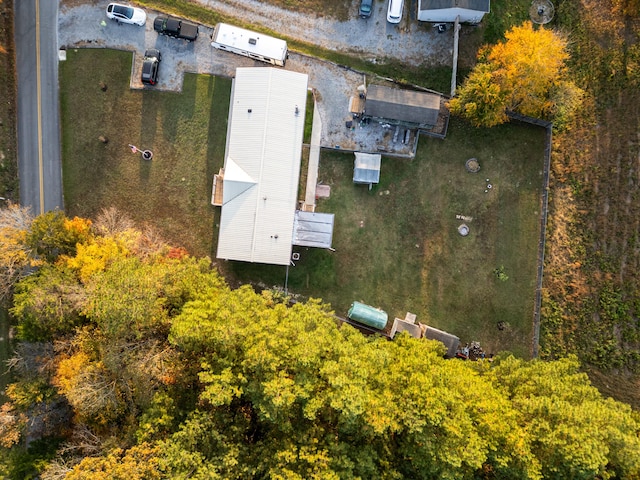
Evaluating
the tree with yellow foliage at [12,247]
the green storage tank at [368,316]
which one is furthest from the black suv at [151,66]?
the green storage tank at [368,316]

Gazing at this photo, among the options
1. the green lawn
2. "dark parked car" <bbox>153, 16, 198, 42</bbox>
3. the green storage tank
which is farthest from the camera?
the green lawn

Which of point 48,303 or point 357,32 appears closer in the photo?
point 48,303

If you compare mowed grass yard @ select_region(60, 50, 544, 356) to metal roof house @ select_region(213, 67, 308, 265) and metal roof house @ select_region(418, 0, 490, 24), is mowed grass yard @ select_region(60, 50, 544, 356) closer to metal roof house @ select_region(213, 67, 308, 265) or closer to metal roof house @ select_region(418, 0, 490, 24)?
metal roof house @ select_region(213, 67, 308, 265)

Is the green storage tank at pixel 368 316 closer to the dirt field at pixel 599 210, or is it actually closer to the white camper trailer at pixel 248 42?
the dirt field at pixel 599 210

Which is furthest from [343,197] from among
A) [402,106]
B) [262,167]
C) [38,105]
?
[38,105]

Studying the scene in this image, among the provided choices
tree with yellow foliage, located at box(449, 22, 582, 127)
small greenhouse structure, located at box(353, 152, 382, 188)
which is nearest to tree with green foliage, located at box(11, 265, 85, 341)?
small greenhouse structure, located at box(353, 152, 382, 188)

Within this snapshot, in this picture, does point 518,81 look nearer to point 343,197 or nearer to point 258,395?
point 343,197
